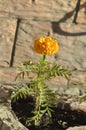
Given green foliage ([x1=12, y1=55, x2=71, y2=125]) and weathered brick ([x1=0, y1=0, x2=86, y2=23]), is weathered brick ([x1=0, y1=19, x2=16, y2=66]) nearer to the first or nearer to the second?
weathered brick ([x1=0, y1=0, x2=86, y2=23])

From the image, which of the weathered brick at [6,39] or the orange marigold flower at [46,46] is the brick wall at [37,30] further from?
the orange marigold flower at [46,46]

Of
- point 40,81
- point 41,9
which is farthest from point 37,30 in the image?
point 40,81

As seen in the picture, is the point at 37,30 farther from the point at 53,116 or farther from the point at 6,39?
the point at 53,116

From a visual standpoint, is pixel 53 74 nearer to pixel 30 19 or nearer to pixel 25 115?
pixel 25 115

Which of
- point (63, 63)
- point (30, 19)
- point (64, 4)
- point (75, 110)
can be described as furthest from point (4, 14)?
point (75, 110)

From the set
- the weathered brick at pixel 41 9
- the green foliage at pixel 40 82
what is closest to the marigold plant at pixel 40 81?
the green foliage at pixel 40 82
